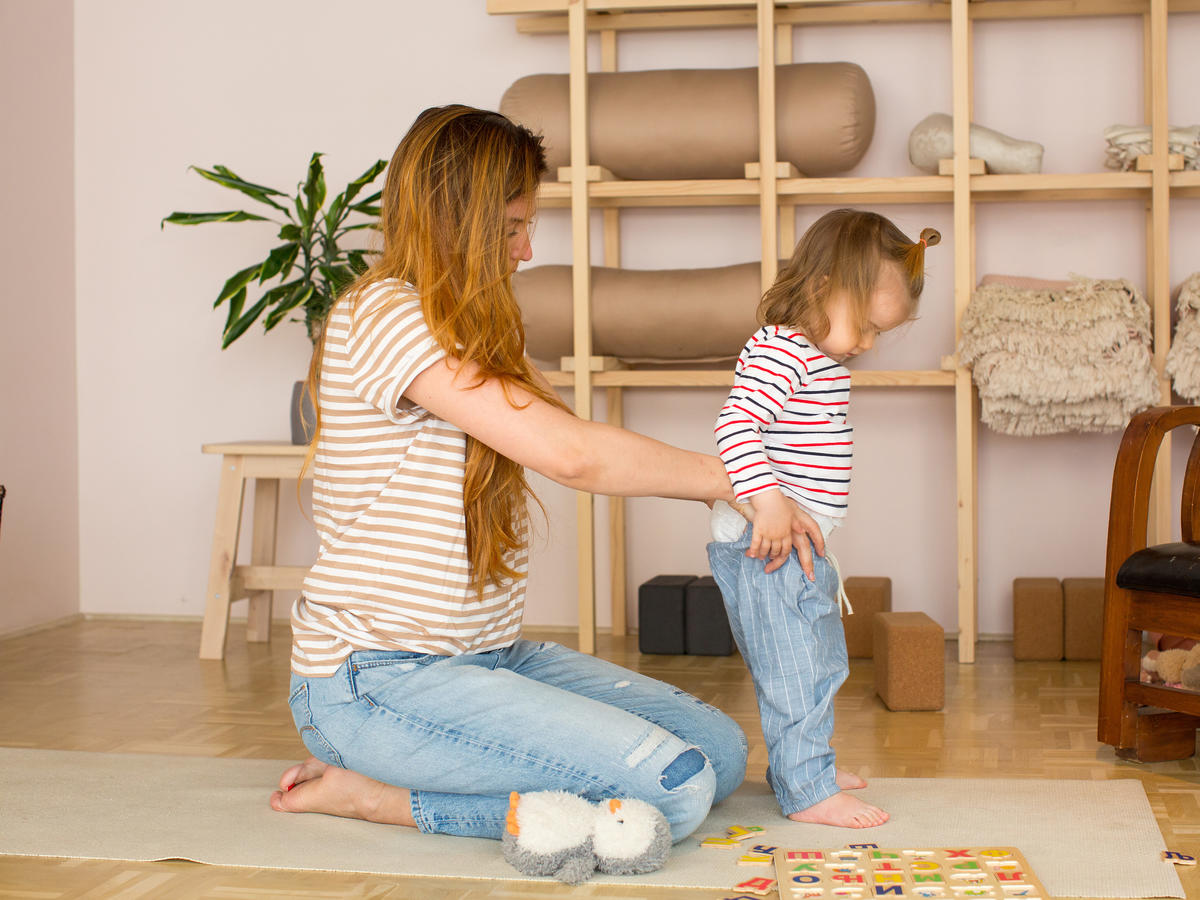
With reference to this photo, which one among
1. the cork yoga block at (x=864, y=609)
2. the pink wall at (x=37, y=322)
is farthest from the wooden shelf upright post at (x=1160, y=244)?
the pink wall at (x=37, y=322)

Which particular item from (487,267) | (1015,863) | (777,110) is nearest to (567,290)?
(777,110)

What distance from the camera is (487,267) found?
1749mm

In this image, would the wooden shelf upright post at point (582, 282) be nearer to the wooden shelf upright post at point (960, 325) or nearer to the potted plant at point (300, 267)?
the potted plant at point (300, 267)

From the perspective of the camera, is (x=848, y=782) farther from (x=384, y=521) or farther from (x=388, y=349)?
(x=388, y=349)

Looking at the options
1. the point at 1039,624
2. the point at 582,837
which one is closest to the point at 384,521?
the point at 582,837

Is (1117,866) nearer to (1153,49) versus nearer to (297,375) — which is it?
(1153,49)

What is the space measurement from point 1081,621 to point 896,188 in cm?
117

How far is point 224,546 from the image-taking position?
336 centimetres

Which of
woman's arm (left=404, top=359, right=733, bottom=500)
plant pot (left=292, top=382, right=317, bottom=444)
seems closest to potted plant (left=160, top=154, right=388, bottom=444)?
plant pot (left=292, top=382, right=317, bottom=444)

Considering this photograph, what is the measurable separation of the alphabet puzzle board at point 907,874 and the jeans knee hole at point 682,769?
149 millimetres

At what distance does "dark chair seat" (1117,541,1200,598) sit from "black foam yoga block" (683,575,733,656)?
123cm

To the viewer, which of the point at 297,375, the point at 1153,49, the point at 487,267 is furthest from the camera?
the point at 297,375

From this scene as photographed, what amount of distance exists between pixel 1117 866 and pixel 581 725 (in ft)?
2.32

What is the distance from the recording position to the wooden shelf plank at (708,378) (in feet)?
10.5
